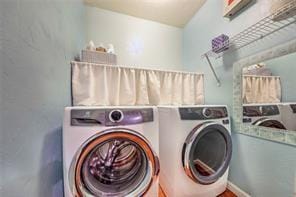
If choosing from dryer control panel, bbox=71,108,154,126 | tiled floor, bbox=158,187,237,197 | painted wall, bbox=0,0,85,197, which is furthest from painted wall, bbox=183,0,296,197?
painted wall, bbox=0,0,85,197

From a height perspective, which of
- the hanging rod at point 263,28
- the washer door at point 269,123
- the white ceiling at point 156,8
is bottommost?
the washer door at point 269,123

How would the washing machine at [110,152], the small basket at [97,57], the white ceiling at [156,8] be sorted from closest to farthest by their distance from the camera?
the washing machine at [110,152], the small basket at [97,57], the white ceiling at [156,8]

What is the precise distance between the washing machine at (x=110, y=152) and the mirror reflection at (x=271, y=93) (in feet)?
2.99

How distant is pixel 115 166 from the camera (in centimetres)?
131

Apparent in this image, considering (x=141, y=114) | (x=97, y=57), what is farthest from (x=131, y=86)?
(x=141, y=114)

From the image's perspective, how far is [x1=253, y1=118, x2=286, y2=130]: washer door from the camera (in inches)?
46.9

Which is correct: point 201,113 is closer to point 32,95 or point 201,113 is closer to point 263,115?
point 263,115

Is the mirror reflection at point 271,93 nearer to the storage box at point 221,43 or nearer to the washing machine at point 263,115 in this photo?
the washing machine at point 263,115

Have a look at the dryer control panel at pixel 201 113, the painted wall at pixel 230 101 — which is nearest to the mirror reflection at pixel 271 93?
the painted wall at pixel 230 101

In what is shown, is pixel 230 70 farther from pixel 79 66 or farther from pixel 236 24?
pixel 79 66

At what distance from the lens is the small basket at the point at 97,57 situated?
5.75 feet

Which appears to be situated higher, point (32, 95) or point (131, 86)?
point (131, 86)

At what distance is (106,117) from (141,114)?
0.26 metres

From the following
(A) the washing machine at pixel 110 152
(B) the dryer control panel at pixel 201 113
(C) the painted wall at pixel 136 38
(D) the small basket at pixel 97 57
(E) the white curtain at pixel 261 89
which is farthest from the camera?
(C) the painted wall at pixel 136 38
